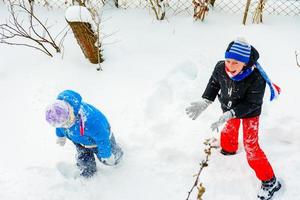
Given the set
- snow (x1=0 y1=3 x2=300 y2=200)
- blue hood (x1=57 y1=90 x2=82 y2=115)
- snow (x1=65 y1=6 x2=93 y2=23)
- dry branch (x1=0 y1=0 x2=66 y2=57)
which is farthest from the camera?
dry branch (x1=0 y1=0 x2=66 y2=57)

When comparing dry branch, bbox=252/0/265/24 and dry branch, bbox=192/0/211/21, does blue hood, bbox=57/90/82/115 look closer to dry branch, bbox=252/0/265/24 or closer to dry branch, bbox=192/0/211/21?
dry branch, bbox=192/0/211/21

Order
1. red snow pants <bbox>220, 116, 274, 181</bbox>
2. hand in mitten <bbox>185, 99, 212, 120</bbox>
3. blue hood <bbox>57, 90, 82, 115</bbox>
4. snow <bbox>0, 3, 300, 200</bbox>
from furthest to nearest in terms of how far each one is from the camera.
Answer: snow <bbox>0, 3, 300, 200</bbox>
hand in mitten <bbox>185, 99, 212, 120</bbox>
red snow pants <bbox>220, 116, 274, 181</bbox>
blue hood <bbox>57, 90, 82, 115</bbox>

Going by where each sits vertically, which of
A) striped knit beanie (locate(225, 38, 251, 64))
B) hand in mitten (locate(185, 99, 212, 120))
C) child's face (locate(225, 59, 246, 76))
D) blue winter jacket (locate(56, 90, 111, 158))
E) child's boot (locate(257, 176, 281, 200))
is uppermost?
striped knit beanie (locate(225, 38, 251, 64))

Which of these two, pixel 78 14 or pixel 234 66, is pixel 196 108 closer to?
pixel 234 66

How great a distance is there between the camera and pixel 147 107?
4590 mm

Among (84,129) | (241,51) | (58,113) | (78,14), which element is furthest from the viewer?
(78,14)

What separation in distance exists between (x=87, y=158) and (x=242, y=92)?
4.84 feet

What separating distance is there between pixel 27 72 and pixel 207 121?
7.06 feet

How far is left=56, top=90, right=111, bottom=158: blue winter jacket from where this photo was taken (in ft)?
11.3

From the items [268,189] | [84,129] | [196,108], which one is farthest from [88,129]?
[268,189]

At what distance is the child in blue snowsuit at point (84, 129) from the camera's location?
329 centimetres

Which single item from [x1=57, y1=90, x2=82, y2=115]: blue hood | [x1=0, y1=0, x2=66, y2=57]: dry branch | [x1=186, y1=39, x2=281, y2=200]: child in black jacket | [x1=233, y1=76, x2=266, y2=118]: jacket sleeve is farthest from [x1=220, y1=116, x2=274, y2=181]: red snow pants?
[x1=0, y1=0, x2=66, y2=57]: dry branch

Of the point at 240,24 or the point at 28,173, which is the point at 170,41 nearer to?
the point at 240,24

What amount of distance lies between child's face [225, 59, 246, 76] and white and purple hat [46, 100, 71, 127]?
3.96 feet
